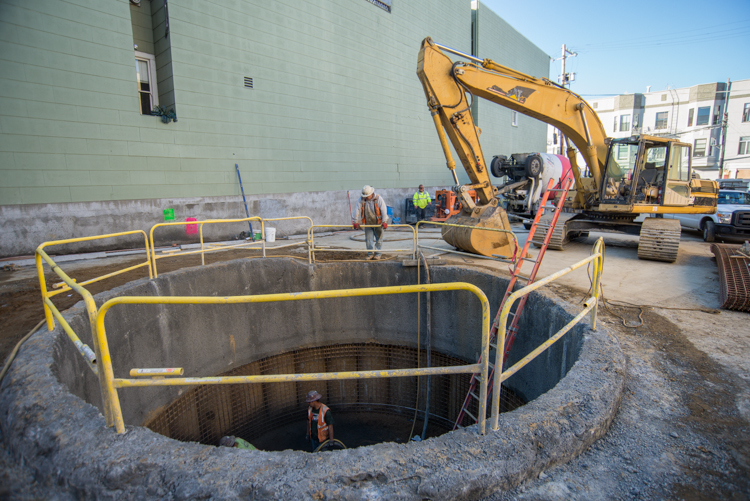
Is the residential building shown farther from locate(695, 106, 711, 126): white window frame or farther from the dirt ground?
the dirt ground

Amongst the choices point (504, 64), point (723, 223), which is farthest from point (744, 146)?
point (723, 223)

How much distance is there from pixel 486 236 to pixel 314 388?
4948 millimetres

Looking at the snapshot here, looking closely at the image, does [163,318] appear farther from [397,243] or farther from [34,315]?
[397,243]

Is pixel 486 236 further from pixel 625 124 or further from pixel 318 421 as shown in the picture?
pixel 625 124

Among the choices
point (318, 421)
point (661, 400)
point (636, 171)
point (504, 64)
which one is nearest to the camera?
point (661, 400)

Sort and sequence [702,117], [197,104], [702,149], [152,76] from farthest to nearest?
[702,149]
[702,117]
[197,104]
[152,76]

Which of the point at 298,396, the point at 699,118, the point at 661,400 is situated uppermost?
the point at 699,118

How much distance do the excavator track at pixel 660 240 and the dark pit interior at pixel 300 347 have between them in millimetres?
4654

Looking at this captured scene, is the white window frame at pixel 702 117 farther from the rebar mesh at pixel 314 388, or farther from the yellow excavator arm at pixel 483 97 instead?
the rebar mesh at pixel 314 388

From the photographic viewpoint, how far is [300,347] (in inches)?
324

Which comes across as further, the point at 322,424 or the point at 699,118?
the point at 699,118

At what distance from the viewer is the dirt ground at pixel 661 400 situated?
87.5 inches

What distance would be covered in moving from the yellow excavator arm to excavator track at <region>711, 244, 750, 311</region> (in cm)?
390

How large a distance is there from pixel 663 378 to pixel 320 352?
6314 millimetres
